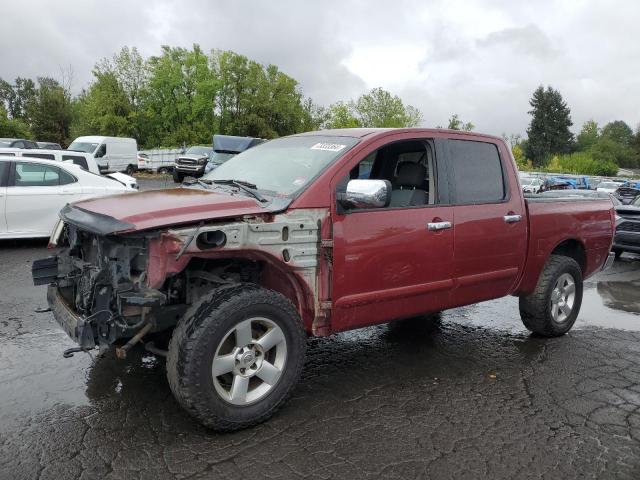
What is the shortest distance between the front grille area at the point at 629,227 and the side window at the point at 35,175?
10.7m

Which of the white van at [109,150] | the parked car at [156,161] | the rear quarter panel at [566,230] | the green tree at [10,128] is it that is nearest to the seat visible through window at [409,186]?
the rear quarter panel at [566,230]

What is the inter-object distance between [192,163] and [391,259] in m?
23.7

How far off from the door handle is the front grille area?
28.0 feet

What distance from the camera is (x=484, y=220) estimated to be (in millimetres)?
4508

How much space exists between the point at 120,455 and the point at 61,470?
0.29 m

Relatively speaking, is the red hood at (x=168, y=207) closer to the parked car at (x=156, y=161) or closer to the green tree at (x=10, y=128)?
the parked car at (x=156, y=161)

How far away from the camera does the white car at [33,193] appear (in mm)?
8898

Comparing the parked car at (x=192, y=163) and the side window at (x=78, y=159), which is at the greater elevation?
the side window at (x=78, y=159)

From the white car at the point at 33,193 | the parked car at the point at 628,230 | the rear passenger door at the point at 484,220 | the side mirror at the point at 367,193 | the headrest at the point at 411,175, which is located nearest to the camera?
the side mirror at the point at 367,193

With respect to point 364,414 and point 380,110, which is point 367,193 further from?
point 380,110

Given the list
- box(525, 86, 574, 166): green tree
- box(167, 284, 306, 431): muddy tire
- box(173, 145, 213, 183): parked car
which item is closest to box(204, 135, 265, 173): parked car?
box(173, 145, 213, 183): parked car

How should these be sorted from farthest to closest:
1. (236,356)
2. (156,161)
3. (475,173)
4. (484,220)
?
(156,161), (475,173), (484,220), (236,356)

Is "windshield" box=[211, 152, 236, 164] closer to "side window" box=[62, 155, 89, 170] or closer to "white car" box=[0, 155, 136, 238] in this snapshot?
"side window" box=[62, 155, 89, 170]

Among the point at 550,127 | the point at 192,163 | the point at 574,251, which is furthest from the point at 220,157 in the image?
the point at 550,127
